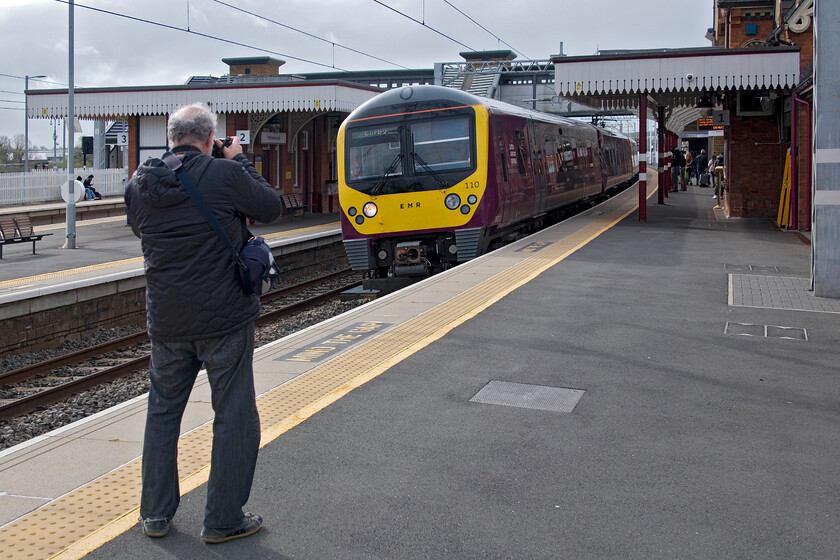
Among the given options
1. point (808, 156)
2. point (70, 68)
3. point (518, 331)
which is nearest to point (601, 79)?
point (808, 156)

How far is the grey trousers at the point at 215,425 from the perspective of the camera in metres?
3.79

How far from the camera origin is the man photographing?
3781 millimetres

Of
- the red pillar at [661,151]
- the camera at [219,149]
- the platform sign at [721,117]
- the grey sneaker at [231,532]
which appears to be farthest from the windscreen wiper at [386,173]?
the red pillar at [661,151]

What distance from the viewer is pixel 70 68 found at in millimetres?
18422

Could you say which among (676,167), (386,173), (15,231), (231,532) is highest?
(676,167)

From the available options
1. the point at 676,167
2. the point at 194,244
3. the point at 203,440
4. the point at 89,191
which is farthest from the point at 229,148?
the point at 676,167

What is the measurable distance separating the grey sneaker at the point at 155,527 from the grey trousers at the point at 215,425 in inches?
0.9

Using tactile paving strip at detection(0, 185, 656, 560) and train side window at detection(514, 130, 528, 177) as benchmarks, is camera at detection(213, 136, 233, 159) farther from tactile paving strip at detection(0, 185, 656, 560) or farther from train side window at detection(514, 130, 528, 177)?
train side window at detection(514, 130, 528, 177)

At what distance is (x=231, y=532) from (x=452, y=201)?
976 cm

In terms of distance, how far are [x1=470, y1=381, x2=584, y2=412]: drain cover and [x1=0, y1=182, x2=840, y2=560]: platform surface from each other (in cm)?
2

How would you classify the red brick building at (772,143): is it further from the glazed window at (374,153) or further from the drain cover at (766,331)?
the drain cover at (766,331)

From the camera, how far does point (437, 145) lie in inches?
524

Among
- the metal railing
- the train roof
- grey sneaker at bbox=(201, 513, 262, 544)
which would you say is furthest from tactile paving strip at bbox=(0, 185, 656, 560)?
the metal railing

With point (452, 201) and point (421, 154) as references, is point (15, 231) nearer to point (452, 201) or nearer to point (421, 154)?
point (421, 154)
